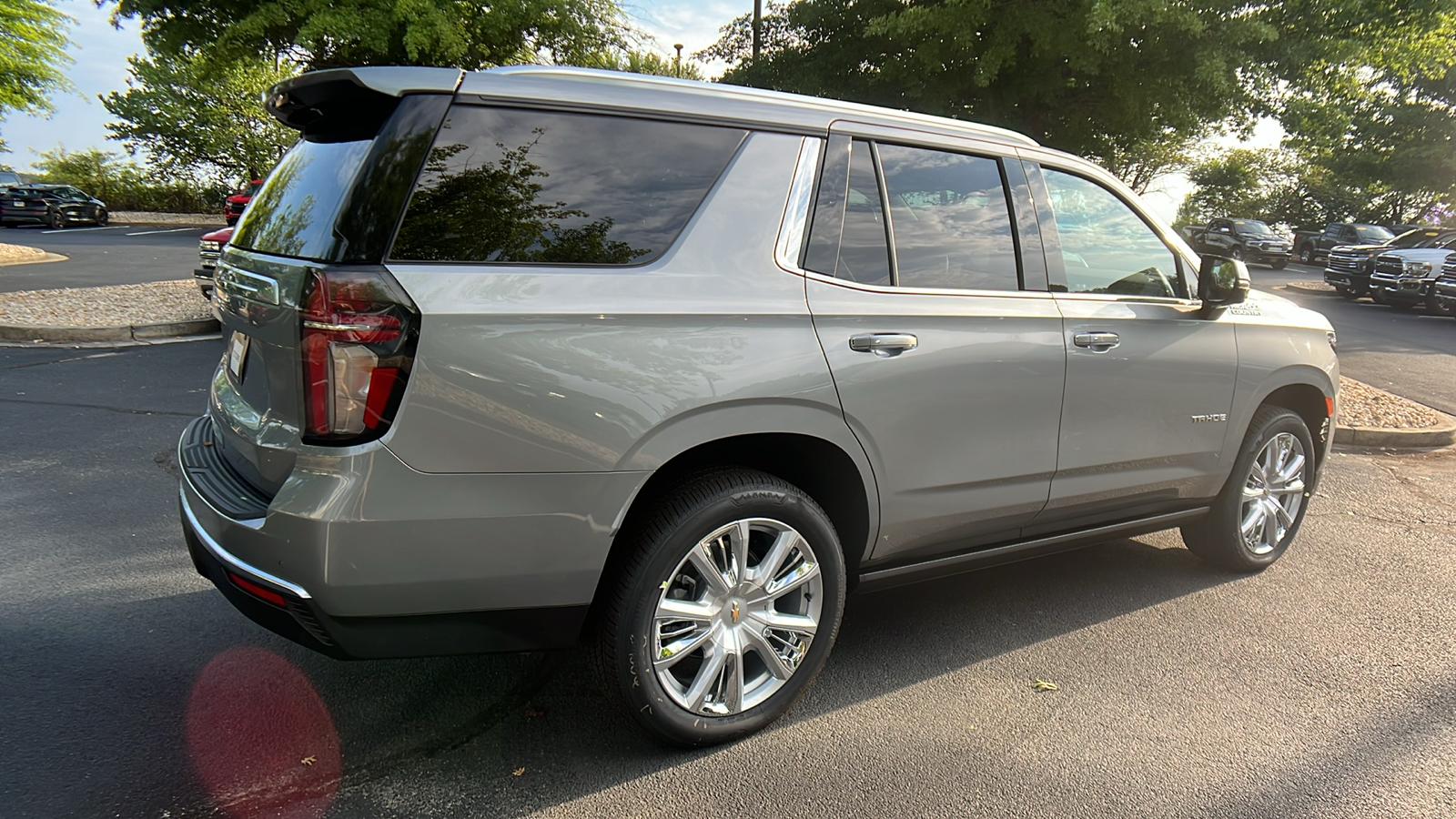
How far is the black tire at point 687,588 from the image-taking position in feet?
8.57

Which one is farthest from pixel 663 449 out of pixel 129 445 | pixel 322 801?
pixel 129 445

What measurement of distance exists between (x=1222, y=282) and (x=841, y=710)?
2.38m

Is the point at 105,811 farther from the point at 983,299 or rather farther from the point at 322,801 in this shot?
the point at 983,299

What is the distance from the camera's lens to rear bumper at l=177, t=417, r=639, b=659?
2.26 metres

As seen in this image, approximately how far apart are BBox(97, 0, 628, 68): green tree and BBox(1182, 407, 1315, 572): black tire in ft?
46.0

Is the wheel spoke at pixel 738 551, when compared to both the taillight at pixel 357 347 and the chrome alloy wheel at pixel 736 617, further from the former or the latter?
the taillight at pixel 357 347

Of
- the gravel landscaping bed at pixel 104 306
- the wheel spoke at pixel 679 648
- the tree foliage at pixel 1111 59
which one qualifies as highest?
the tree foliage at pixel 1111 59

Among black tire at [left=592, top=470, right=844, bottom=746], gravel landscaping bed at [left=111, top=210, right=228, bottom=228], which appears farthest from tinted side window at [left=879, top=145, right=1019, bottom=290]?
gravel landscaping bed at [left=111, top=210, right=228, bottom=228]

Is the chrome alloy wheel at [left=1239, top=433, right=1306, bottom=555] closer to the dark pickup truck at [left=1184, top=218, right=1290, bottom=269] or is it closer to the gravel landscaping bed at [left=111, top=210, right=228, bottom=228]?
the dark pickup truck at [left=1184, top=218, right=1290, bottom=269]

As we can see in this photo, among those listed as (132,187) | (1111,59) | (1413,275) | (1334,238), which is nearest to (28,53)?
(132,187)

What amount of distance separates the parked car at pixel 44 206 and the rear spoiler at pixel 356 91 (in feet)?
113

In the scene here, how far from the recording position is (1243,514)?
14.5 feet

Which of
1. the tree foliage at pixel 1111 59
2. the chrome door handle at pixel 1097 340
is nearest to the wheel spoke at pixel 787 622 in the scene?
the chrome door handle at pixel 1097 340

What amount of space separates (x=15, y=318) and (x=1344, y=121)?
49.3 ft
